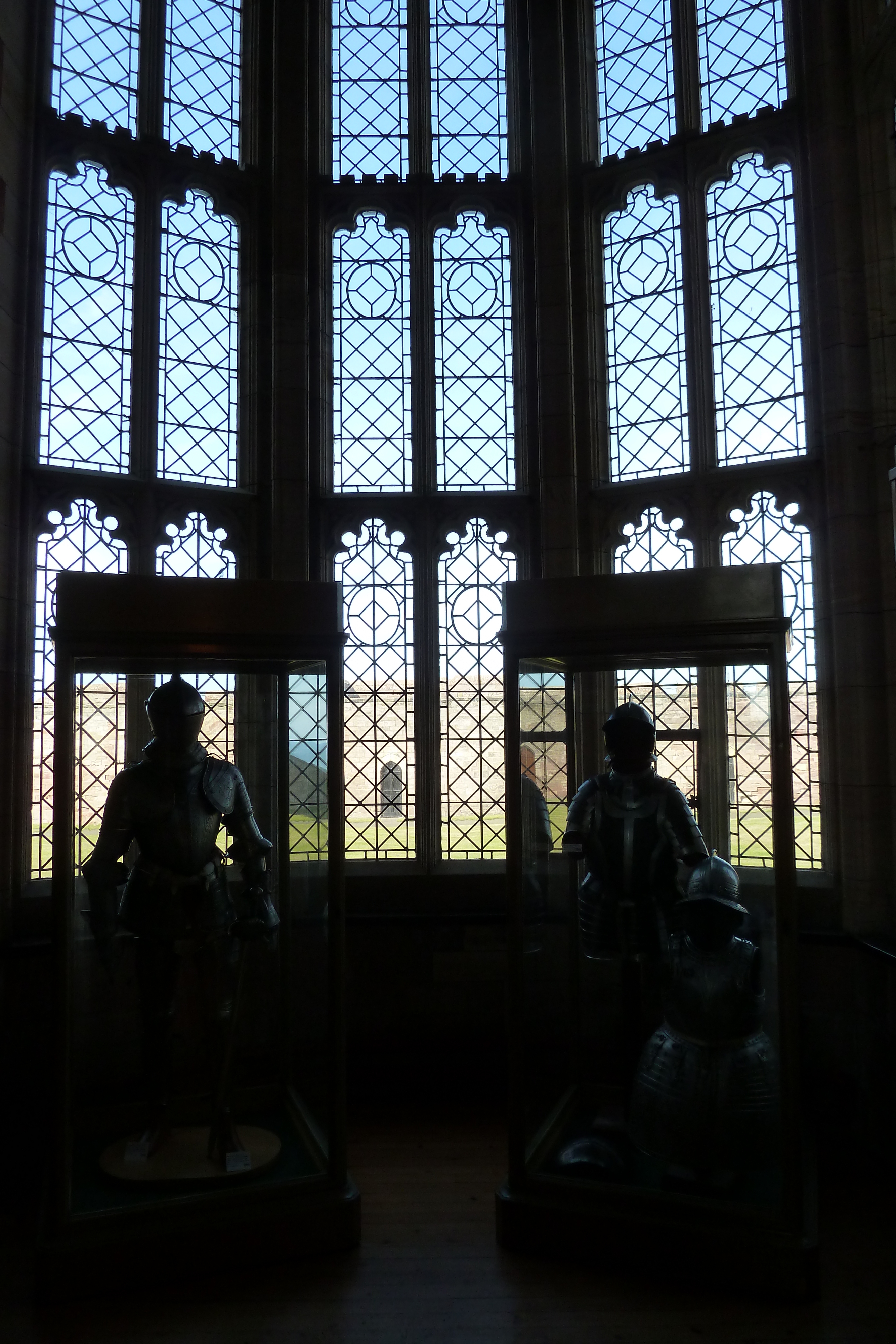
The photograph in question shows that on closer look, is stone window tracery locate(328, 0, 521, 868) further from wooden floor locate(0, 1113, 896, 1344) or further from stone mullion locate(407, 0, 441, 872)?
wooden floor locate(0, 1113, 896, 1344)

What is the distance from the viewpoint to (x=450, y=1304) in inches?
134

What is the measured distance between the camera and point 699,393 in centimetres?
546

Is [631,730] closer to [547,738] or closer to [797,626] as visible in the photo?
[547,738]

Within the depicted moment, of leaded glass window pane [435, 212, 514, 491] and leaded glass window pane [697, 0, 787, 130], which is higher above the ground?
leaded glass window pane [697, 0, 787, 130]

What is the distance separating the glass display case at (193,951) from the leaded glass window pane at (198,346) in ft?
5.93

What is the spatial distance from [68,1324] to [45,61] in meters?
6.08

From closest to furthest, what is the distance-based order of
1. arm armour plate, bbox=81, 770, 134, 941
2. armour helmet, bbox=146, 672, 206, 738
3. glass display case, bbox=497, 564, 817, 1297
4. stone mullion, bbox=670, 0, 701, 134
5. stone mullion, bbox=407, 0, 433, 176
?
glass display case, bbox=497, 564, 817, 1297 → arm armour plate, bbox=81, 770, 134, 941 → armour helmet, bbox=146, 672, 206, 738 → stone mullion, bbox=670, 0, 701, 134 → stone mullion, bbox=407, 0, 433, 176

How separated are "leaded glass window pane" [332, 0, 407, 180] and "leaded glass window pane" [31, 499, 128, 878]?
2913 millimetres

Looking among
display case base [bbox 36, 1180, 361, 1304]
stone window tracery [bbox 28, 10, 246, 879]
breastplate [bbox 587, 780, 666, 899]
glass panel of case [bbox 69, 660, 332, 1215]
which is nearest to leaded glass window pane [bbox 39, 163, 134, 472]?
stone window tracery [bbox 28, 10, 246, 879]

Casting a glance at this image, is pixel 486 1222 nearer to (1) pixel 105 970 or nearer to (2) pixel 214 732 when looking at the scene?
(1) pixel 105 970

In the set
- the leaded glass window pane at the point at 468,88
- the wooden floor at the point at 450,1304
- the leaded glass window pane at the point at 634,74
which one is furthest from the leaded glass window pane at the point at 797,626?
the leaded glass window pane at the point at 468,88

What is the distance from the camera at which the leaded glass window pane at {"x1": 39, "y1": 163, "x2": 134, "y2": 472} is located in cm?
521

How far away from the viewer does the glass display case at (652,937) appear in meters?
3.53

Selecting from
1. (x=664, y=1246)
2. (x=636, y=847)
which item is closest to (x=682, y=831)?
(x=636, y=847)
